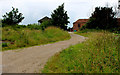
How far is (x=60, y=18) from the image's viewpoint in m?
27.8

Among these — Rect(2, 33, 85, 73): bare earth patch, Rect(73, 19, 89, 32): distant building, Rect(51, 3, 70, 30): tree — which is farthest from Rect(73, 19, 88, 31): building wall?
Rect(2, 33, 85, 73): bare earth patch

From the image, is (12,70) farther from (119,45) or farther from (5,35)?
(5,35)

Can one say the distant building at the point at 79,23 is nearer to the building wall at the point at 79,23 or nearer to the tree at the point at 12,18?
the building wall at the point at 79,23


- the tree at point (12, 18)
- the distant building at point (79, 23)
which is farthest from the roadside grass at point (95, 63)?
the distant building at point (79, 23)

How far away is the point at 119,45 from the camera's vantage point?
4785 mm

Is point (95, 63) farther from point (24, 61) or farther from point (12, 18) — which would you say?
point (12, 18)

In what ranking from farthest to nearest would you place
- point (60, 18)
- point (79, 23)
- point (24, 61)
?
point (79, 23) < point (60, 18) < point (24, 61)

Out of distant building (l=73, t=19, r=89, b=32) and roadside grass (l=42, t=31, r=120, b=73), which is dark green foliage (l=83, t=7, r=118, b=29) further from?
distant building (l=73, t=19, r=89, b=32)

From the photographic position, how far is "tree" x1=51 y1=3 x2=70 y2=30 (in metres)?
27.5

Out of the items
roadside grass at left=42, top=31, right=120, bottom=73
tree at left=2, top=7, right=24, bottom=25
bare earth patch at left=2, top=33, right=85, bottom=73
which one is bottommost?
bare earth patch at left=2, top=33, right=85, bottom=73

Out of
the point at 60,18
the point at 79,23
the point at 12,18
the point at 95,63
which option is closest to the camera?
the point at 95,63

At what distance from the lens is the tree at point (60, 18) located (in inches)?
1083

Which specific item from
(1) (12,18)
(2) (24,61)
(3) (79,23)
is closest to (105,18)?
(1) (12,18)

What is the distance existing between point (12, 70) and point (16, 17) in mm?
17387
